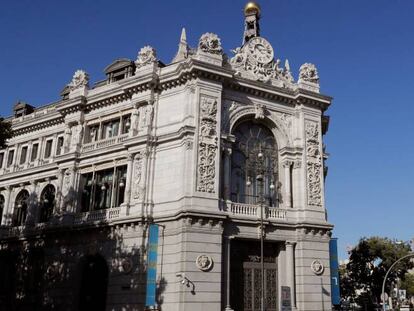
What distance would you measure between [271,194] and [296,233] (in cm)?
320

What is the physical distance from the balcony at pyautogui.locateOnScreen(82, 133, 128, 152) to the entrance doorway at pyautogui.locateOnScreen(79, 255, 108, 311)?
8.17 meters

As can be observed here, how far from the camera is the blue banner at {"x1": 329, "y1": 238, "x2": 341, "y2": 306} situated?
108ft

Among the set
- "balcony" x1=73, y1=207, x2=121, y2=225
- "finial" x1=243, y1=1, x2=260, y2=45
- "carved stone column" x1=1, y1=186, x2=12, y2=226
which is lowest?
"balcony" x1=73, y1=207, x2=121, y2=225

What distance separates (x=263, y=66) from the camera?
35.3m

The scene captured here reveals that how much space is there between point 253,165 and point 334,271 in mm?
9394

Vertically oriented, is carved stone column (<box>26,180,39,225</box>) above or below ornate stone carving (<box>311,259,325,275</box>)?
above

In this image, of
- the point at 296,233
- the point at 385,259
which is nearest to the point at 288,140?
the point at 296,233

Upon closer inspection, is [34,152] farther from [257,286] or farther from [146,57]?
[257,286]

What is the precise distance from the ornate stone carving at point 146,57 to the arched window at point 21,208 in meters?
15.8

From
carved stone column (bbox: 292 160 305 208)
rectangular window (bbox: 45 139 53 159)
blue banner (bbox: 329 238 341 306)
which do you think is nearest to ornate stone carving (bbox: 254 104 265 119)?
carved stone column (bbox: 292 160 305 208)

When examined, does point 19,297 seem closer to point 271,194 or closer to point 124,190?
point 124,190

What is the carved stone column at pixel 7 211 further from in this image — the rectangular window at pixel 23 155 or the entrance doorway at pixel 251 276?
the entrance doorway at pixel 251 276

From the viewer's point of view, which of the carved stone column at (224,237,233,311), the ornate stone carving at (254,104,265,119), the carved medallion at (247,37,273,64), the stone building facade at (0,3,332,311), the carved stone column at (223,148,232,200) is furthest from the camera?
the carved medallion at (247,37,273,64)

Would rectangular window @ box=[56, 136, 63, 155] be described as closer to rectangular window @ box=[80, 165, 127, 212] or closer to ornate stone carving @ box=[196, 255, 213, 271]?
rectangular window @ box=[80, 165, 127, 212]
